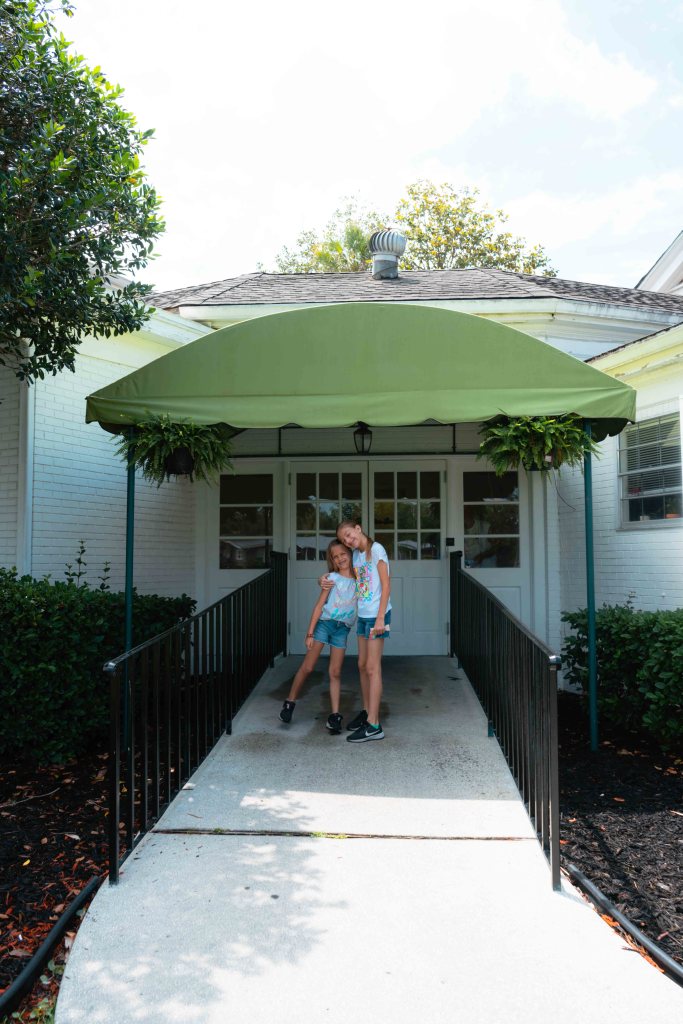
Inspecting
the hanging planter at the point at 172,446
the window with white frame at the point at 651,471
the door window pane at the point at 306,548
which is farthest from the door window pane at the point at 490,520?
the hanging planter at the point at 172,446

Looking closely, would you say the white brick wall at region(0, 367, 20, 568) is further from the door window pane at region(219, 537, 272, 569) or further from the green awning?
the door window pane at region(219, 537, 272, 569)

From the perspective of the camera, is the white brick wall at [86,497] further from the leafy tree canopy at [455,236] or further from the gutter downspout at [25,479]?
the leafy tree canopy at [455,236]

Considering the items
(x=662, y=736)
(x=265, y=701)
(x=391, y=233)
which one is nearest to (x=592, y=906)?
(x=662, y=736)

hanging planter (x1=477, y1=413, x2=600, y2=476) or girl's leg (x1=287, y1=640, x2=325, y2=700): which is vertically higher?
hanging planter (x1=477, y1=413, x2=600, y2=476)

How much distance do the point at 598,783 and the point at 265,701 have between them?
273 cm

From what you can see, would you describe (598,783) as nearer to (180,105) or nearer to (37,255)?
(37,255)

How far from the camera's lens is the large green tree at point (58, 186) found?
4260mm

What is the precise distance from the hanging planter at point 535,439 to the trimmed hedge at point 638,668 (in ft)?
4.46

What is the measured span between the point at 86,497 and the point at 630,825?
517 cm

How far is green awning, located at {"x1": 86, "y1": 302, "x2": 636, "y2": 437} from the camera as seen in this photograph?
5.01 m

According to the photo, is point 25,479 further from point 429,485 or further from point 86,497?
point 429,485

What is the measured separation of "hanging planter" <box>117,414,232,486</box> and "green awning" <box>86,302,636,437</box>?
0.10m

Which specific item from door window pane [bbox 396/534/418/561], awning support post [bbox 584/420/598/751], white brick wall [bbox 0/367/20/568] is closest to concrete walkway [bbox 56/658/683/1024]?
awning support post [bbox 584/420/598/751]

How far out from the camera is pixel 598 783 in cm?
461
